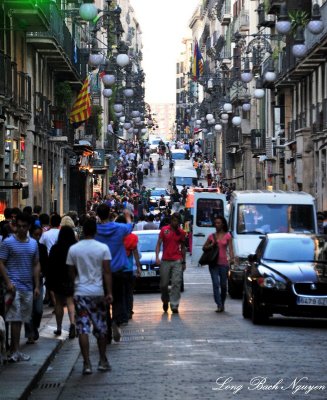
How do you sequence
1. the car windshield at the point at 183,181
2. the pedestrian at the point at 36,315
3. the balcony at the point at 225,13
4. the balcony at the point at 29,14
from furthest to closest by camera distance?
the balcony at the point at 225,13
the car windshield at the point at 183,181
the balcony at the point at 29,14
the pedestrian at the point at 36,315

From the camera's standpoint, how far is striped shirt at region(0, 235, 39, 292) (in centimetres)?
1591

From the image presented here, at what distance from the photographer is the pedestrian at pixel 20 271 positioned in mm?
15812

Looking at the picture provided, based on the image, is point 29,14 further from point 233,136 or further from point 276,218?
point 233,136

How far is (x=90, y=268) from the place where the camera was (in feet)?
47.5

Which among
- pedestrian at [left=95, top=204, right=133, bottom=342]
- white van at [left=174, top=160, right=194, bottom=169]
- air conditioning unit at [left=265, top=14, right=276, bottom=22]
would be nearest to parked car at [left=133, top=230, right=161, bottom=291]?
pedestrian at [left=95, top=204, right=133, bottom=342]

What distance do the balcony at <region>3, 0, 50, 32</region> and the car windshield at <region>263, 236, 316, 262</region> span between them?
16.2 metres

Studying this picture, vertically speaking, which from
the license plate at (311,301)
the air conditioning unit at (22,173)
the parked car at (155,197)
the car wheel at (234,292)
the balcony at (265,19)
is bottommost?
the car wheel at (234,292)

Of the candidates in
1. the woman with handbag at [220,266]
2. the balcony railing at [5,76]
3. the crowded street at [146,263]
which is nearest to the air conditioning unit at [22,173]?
the crowded street at [146,263]

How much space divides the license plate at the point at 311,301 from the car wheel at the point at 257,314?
2.11 feet

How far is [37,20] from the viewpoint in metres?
39.7

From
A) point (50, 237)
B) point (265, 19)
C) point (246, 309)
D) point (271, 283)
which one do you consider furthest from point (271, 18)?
point (271, 283)

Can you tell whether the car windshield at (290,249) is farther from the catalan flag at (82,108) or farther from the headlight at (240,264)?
the catalan flag at (82,108)

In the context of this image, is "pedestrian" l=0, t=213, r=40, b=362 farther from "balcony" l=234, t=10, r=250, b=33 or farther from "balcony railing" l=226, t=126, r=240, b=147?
"balcony" l=234, t=10, r=250, b=33

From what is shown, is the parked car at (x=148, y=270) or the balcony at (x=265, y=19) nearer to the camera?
the parked car at (x=148, y=270)
